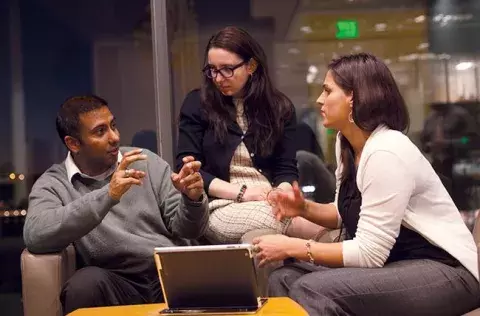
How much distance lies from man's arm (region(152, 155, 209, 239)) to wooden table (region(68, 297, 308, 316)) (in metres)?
0.74

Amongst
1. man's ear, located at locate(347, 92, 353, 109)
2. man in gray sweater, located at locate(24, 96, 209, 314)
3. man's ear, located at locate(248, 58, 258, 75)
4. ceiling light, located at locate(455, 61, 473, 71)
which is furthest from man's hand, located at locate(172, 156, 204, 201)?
ceiling light, located at locate(455, 61, 473, 71)

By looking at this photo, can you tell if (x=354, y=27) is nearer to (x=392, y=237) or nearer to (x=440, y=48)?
(x=440, y=48)

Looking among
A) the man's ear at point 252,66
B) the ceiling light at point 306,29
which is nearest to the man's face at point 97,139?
the man's ear at point 252,66

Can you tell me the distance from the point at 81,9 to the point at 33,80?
0.54 m

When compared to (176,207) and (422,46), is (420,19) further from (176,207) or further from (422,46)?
(176,207)

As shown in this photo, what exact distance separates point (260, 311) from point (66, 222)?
109 centimetres

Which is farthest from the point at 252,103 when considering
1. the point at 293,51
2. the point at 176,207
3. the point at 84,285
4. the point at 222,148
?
the point at 293,51

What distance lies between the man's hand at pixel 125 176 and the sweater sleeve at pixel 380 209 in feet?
2.87

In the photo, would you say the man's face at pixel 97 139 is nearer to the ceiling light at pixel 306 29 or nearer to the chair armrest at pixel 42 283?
the chair armrest at pixel 42 283

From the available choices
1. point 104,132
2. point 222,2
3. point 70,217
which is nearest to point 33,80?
point 222,2

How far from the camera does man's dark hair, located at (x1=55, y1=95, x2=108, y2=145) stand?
138 inches

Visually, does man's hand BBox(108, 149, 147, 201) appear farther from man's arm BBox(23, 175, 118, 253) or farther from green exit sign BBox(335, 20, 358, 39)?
green exit sign BBox(335, 20, 358, 39)

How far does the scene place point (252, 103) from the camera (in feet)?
12.2

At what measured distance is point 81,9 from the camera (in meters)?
5.27
